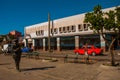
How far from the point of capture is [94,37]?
46.6 m

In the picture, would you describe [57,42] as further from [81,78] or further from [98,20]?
[81,78]

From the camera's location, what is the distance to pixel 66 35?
172 feet

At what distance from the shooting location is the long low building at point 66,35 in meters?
47.1

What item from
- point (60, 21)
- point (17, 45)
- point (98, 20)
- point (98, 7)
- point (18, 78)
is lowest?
point (18, 78)

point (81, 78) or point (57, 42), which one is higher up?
point (57, 42)

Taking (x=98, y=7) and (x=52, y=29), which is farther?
(x=52, y=29)

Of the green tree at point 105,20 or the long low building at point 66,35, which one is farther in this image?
the long low building at point 66,35

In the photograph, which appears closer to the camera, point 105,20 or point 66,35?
point 105,20

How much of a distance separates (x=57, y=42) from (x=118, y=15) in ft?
129

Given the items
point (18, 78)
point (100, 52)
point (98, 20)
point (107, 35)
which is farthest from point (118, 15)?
point (107, 35)

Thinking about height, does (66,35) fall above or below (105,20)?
above

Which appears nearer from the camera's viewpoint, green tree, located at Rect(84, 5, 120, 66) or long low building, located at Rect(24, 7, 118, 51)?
green tree, located at Rect(84, 5, 120, 66)

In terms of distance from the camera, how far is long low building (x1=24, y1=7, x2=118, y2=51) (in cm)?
4714

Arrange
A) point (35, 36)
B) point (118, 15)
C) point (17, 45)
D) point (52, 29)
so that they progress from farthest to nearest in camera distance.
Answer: point (35, 36), point (52, 29), point (118, 15), point (17, 45)
